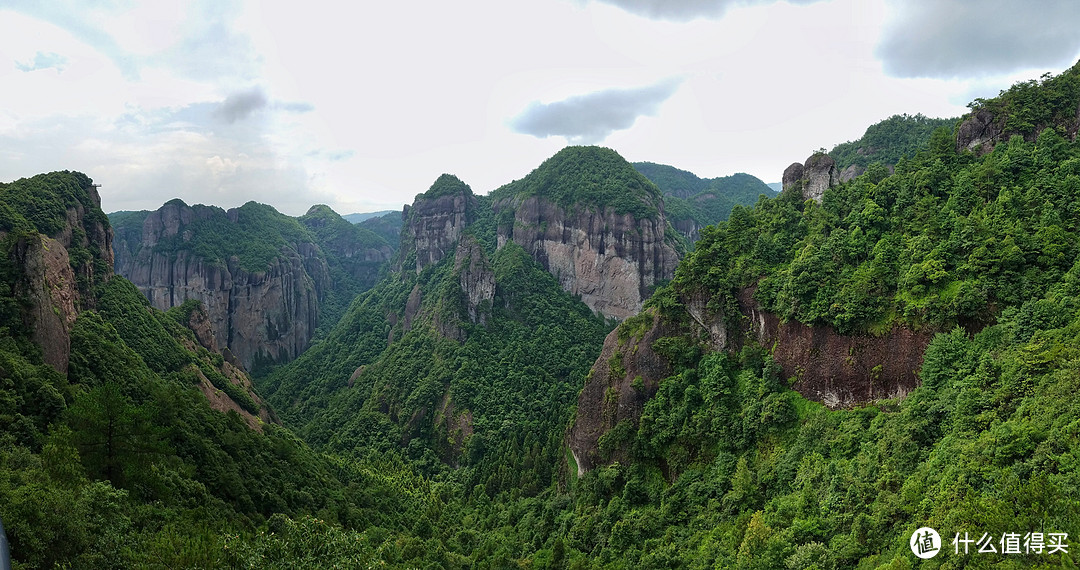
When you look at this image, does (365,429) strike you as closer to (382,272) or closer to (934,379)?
(934,379)

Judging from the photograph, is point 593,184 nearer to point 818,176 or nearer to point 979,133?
point 818,176

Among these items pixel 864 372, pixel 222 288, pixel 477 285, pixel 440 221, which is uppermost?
pixel 440 221

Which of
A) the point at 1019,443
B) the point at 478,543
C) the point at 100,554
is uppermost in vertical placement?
the point at 1019,443

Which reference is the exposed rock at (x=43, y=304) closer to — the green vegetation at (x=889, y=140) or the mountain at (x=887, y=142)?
the mountain at (x=887, y=142)

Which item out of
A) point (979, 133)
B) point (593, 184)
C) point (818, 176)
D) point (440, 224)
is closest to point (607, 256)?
point (593, 184)

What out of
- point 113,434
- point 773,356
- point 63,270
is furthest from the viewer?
point 63,270

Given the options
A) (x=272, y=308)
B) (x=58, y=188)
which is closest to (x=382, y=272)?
(x=272, y=308)
